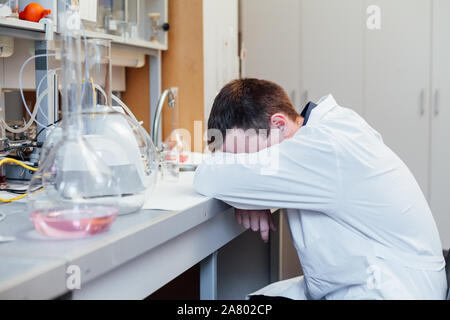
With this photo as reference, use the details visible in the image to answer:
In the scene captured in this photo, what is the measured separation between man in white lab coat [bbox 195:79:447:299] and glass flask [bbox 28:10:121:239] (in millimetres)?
369

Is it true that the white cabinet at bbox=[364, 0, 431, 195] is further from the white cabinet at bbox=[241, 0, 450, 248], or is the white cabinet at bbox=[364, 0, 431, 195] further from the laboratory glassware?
the laboratory glassware

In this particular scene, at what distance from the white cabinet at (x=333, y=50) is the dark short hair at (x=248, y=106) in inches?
68.1

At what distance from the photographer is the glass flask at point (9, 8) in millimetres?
1436

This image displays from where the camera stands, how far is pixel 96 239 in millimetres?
786

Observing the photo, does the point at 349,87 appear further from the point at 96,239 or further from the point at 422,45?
the point at 96,239

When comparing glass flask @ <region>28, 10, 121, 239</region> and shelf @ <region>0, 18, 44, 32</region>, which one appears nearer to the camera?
glass flask @ <region>28, 10, 121, 239</region>

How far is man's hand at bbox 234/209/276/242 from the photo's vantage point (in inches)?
50.6

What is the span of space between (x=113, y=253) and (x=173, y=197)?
43 centimetres

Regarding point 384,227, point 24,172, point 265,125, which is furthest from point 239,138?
point 24,172

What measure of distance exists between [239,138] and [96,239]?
1.96ft

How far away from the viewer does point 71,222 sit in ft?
2.61

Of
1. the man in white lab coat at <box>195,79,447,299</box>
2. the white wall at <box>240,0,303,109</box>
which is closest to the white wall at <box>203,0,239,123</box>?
the white wall at <box>240,0,303,109</box>
